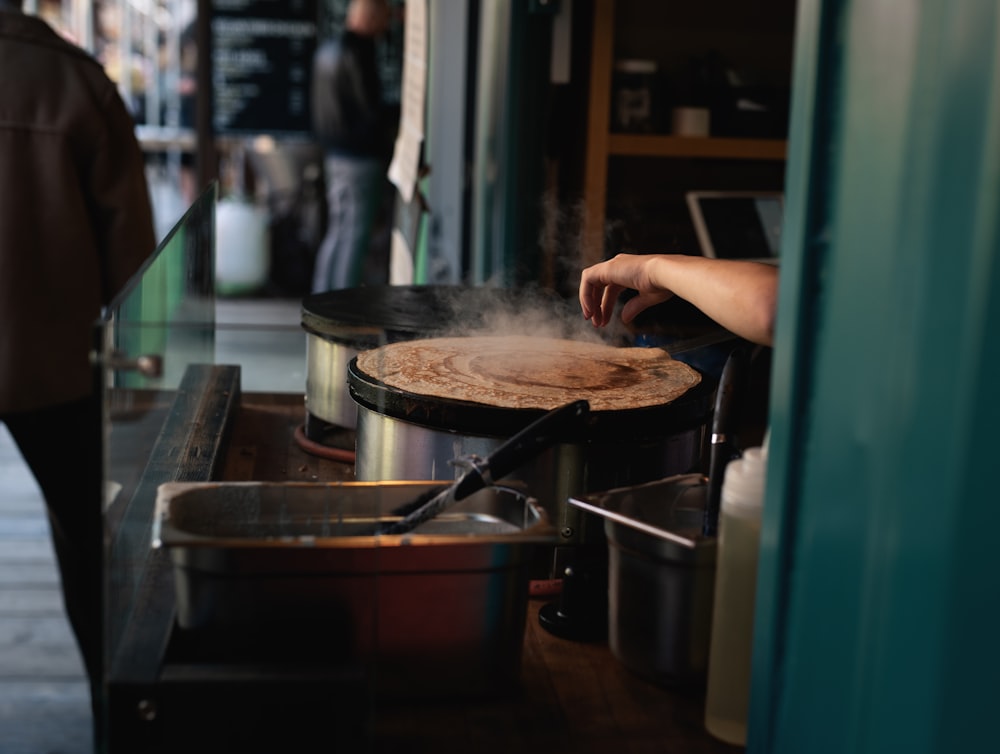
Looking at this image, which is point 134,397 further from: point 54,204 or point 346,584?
point 54,204

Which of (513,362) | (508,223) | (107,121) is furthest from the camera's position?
(508,223)

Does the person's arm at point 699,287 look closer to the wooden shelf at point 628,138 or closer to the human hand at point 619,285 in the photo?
the human hand at point 619,285

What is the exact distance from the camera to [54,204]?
2787 millimetres

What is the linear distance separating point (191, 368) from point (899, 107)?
131 centimetres

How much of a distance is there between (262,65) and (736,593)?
665 cm

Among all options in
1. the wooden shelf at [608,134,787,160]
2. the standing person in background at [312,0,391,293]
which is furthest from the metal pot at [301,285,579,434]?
the standing person in background at [312,0,391,293]

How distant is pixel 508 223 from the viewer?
344cm

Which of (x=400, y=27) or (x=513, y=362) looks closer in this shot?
(x=513, y=362)

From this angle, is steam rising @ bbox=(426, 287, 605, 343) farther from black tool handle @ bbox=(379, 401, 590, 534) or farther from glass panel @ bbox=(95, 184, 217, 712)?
black tool handle @ bbox=(379, 401, 590, 534)

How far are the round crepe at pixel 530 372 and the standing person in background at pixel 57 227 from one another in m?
1.36

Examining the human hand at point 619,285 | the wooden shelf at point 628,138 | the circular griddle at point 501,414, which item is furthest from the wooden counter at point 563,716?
the wooden shelf at point 628,138

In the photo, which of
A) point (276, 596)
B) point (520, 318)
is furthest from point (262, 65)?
point (276, 596)

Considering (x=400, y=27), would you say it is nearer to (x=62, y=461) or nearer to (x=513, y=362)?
(x=62, y=461)

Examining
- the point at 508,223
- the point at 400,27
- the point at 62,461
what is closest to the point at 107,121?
the point at 62,461
